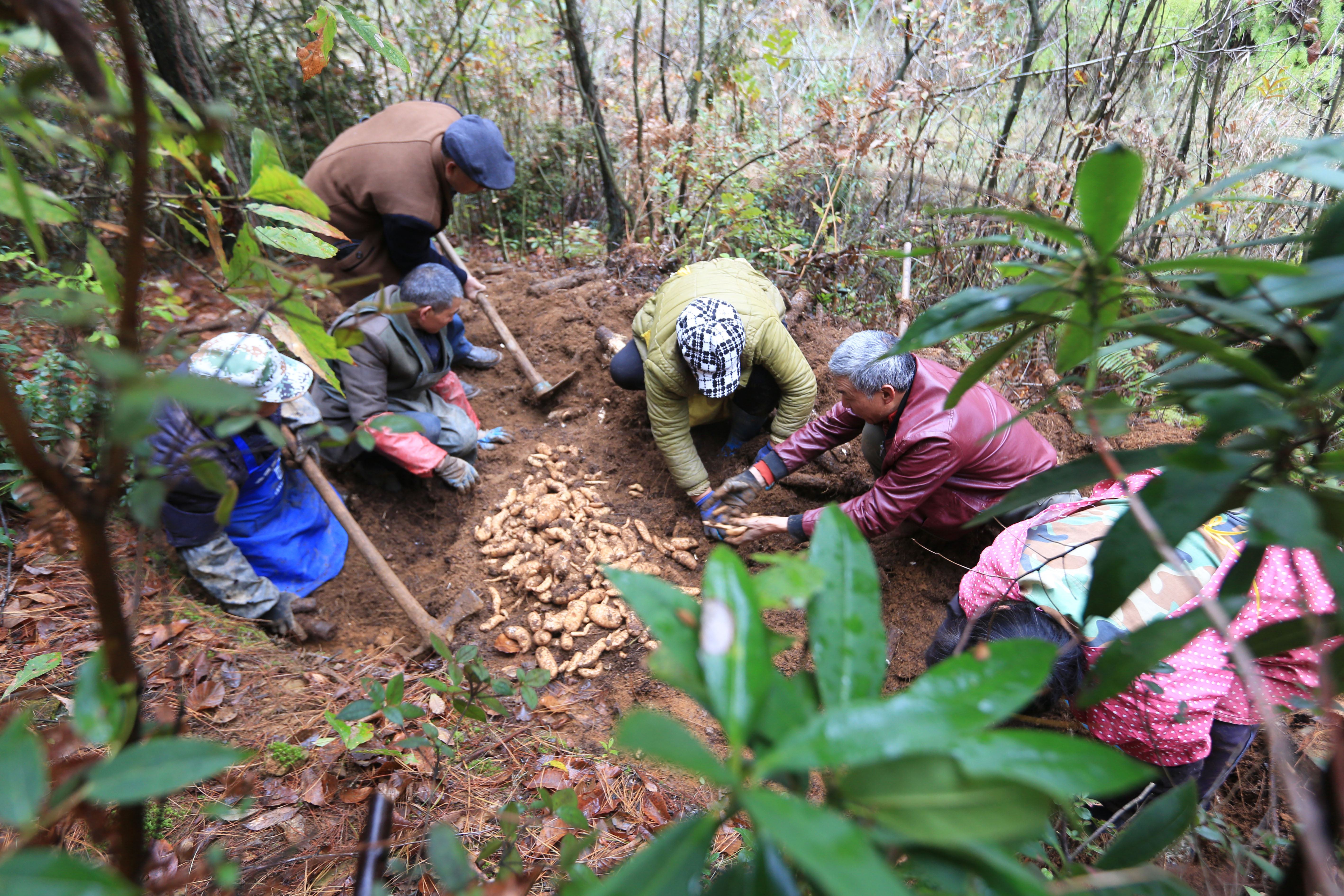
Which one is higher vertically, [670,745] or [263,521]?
[670,745]

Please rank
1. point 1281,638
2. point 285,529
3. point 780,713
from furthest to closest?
point 285,529, point 1281,638, point 780,713

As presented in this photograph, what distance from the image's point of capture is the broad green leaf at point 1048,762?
1.41 feet

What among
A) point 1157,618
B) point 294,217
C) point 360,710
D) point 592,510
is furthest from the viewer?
point 592,510

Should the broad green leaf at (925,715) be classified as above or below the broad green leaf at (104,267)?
below

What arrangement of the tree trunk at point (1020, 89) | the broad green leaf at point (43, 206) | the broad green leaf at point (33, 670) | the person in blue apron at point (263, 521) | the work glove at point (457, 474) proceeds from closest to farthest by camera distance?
the broad green leaf at point (43, 206) → the broad green leaf at point (33, 670) → the person in blue apron at point (263, 521) → the work glove at point (457, 474) → the tree trunk at point (1020, 89)

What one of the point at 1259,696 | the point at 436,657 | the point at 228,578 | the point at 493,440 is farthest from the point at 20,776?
the point at 493,440

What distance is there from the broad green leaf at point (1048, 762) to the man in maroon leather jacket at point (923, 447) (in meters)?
2.14

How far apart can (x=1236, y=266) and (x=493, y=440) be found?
12.9ft

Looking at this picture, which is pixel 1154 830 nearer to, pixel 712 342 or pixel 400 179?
pixel 712 342

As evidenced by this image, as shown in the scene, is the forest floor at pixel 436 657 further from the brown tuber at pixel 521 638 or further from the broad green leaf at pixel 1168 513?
the broad green leaf at pixel 1168 513

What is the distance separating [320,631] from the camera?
3.04 m

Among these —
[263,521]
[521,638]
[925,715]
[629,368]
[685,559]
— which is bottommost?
[521,638]

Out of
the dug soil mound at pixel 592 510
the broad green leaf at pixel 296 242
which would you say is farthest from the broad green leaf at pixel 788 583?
the dug soil mound at pixel 592 510

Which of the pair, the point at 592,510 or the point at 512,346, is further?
the point at 512,346
